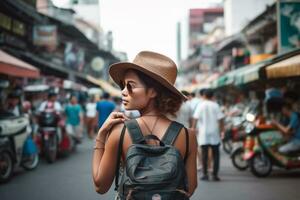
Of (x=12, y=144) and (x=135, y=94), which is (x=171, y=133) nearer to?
(x=135, y=94)

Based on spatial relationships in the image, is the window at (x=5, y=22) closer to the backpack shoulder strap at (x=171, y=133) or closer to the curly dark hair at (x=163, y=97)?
the curly dark hair at (x=163, y=97)

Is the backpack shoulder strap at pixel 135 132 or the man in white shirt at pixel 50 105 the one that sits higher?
the man in white shirt at pixel 50 105

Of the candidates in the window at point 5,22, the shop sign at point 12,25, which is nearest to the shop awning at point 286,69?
the window at point 5,22

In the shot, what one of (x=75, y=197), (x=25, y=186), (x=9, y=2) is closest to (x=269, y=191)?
(x=75, y=197)

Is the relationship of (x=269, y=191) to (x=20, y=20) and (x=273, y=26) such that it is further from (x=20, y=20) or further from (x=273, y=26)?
(x=20, y=20)

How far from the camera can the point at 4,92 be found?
47.0ft

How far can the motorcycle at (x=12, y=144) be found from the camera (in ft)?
27.0

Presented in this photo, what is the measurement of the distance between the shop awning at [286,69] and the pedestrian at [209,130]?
1.59 metres

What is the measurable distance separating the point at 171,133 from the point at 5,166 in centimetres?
652

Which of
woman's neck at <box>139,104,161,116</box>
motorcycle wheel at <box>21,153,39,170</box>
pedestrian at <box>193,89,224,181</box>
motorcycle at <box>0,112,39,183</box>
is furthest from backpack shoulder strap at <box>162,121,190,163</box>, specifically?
motorcycle wheel at <box>21,153,39,170</box>

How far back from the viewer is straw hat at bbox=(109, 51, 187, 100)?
7.91 feet

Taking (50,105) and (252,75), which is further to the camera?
(252,75)

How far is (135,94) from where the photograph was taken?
7.98 ft

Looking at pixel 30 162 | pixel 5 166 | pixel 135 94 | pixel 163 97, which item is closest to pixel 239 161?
pixel 30 162
